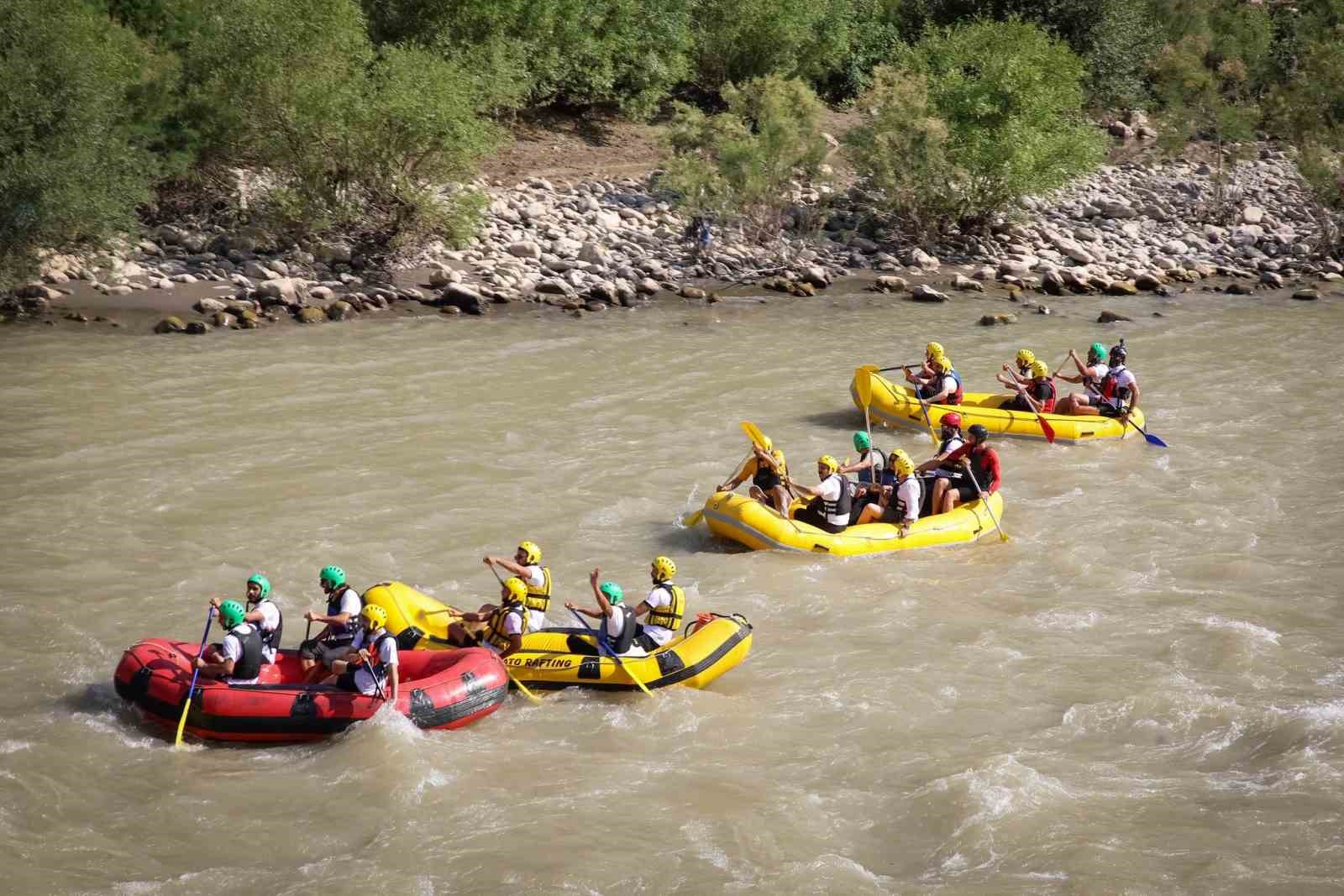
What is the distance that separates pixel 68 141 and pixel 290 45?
4.44 meters

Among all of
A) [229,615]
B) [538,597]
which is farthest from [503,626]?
[229,615]

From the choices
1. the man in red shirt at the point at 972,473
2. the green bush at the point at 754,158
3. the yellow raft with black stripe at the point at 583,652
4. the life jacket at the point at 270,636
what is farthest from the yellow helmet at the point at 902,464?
the green bush at the point at 754,158

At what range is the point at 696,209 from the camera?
2511 cm

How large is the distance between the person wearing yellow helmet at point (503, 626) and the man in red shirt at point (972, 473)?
478cm

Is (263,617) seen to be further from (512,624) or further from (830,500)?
(830,500)

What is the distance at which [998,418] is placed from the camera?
16.0 meters

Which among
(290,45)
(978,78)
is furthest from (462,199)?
(978,78)

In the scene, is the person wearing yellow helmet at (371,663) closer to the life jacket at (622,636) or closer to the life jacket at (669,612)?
the life jacket at (622,636)

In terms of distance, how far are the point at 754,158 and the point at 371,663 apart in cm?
1729

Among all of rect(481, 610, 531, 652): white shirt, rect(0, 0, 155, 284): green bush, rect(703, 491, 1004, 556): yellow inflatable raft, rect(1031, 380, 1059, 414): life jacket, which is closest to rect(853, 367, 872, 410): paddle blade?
rect(1031, 380, 1059, 414): life jacket

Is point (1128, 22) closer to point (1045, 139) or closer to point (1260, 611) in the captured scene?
point (1045, 139)

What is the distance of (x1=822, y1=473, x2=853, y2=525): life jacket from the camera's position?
40.2ft

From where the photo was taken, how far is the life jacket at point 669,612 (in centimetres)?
985

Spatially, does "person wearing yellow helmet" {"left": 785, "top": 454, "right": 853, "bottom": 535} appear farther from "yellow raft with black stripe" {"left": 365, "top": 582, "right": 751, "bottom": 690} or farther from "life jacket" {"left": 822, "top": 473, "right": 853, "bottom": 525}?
"yellow raft with black stripe" {"left": 365, "top": 582, "right": 751, "bottom": 690}
